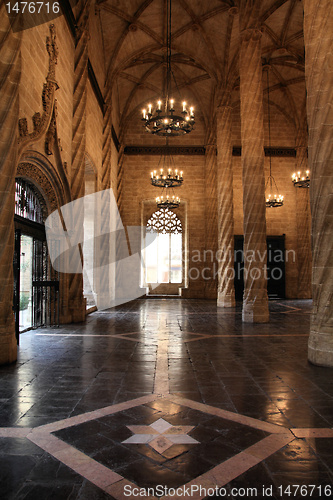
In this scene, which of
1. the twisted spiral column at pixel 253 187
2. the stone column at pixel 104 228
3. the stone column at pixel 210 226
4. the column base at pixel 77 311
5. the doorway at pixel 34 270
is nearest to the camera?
the doorway at pixel 34 270

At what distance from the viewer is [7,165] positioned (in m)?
5.60

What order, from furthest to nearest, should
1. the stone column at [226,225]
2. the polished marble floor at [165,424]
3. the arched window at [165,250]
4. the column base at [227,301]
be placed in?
the arched window at [165,250], the stone column at [226,225], the column base at [227,301], the polished marble floor at [165,424]

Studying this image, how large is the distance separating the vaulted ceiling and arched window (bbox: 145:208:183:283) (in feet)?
22.8

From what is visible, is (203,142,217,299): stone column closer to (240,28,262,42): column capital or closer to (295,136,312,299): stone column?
(295,136,312,299): stone column

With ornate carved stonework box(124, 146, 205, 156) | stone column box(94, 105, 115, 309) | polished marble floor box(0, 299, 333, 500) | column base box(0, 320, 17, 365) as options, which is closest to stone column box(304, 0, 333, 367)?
polished marble floor box(0, 299, 333, 500)

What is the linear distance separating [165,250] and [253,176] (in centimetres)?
1189

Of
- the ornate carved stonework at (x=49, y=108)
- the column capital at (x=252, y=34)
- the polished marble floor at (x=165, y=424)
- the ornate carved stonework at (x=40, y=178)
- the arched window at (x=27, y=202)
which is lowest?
the polished marble floor at (x=165, y=424)

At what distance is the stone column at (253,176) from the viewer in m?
10.5

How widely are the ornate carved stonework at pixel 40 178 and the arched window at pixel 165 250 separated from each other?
12.8 meters

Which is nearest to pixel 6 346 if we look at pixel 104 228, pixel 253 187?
pixel 253 187

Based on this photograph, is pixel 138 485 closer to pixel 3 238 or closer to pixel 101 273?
pixel 3 238

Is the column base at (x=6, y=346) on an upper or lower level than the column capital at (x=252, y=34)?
lower

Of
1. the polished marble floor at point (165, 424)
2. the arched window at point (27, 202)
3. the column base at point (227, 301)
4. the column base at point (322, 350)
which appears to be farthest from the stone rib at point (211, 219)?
the column base at point (322, 350)

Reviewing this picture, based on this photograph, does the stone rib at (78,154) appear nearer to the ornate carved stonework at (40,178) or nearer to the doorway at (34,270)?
the doorway at (34,270)
